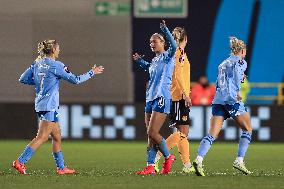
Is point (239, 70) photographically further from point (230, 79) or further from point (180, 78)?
point (180, 78)

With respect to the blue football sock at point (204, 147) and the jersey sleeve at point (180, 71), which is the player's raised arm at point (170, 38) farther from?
the blue football sock at point (204, 147)

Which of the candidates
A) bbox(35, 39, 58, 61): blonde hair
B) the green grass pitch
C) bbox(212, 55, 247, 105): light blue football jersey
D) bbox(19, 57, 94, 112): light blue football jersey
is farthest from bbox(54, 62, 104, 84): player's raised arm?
bbox(212, 55, 247, 105): light blue football jersey

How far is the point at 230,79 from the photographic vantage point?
14.2m

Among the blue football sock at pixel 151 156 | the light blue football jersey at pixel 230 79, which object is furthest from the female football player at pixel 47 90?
the light blue football jersey at pixel 230 79

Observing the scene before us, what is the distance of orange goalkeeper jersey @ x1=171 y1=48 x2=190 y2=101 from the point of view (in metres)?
14.4

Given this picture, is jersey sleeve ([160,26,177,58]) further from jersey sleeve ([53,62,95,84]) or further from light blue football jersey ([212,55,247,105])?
jersey sleeve ([53,62,95,84])

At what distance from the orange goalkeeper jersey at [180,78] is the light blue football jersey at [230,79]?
45 cm

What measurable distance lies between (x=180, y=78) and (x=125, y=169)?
1759 mm

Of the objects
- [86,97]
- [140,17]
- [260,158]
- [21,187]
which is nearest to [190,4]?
[140,17]

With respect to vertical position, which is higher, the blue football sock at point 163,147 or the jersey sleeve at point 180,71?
the jersey sleeve at point 180,71

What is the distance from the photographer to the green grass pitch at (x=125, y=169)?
41.9ft

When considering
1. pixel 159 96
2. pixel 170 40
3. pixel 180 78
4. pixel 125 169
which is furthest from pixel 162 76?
pixel 125 169

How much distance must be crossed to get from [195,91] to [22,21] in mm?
5851

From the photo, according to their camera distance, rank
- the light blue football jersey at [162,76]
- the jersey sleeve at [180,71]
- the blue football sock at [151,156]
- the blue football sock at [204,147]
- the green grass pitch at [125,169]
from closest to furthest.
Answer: the green grass pitch at [125,169] → the blue football sock at [204,147] → the light blue football jersey at [162,76] → the blue football sock at [151,156] → the jersey sleeve at [180,71]
